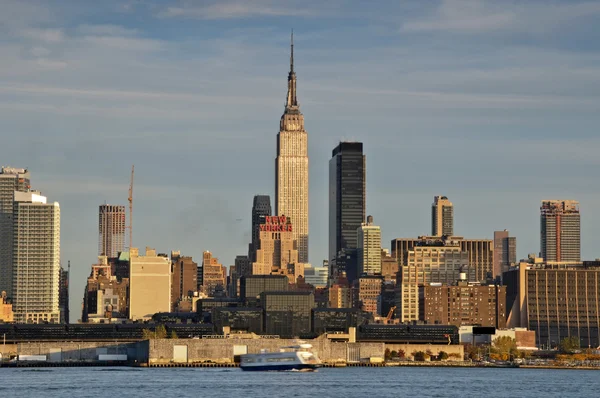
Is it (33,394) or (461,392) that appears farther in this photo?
(461,392)

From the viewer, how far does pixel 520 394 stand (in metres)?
194

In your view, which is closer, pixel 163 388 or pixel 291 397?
pixel 291 397

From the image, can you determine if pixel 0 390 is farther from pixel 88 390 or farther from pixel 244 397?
pixel 244 397

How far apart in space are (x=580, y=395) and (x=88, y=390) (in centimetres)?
6627

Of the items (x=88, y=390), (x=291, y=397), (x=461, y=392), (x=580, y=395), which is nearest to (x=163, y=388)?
(x=88, y=390)

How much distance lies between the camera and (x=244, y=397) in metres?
179

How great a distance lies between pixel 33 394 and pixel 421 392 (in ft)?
169

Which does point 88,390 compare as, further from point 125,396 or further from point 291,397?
point 291,397

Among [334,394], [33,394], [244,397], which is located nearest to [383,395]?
[334,394]

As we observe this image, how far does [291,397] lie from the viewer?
180125mm

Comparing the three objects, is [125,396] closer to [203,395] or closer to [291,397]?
[203,395]

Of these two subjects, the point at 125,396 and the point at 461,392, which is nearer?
the point at 125,396

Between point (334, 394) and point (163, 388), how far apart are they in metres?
25.2

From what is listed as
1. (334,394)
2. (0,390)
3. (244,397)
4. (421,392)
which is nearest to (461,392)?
(421,392)
